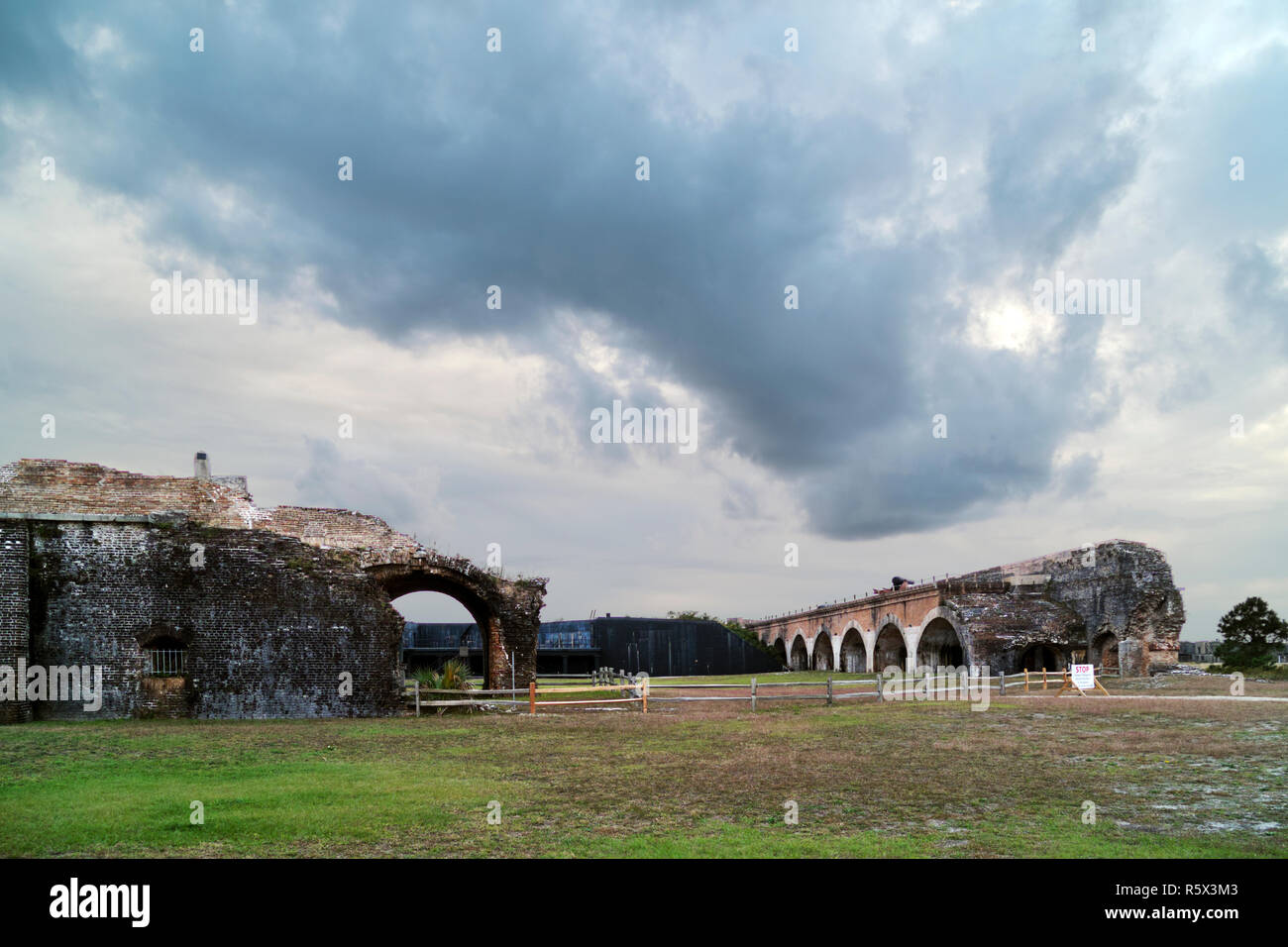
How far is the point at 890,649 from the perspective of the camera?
41188mm

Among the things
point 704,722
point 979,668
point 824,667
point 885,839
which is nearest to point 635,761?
point 885,839

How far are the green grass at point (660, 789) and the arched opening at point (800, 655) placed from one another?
39.8m

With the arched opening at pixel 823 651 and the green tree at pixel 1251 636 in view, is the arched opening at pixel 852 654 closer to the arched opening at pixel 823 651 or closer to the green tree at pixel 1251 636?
the arched opening at pixel 823 651

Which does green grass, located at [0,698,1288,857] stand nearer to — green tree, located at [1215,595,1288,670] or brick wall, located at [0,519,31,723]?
brick wall, located at [0,519,31,723]

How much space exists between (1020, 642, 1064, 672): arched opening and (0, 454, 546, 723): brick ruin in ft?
83.1

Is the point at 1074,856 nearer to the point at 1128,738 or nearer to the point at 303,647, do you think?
the point at 1128,738

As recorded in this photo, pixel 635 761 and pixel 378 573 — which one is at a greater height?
pixel 378 573

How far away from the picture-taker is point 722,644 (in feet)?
160

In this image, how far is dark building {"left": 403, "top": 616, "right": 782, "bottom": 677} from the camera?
43.9 meters

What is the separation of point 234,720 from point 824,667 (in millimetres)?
40074

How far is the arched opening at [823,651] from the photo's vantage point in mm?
48906

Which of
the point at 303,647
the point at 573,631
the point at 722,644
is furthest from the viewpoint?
the point at 722,644

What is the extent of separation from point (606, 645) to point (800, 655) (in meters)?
18.3

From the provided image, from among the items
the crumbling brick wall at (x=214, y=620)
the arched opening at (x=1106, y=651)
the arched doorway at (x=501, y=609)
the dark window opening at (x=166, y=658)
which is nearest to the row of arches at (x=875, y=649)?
the arched opening at (x=1106, y=651)
